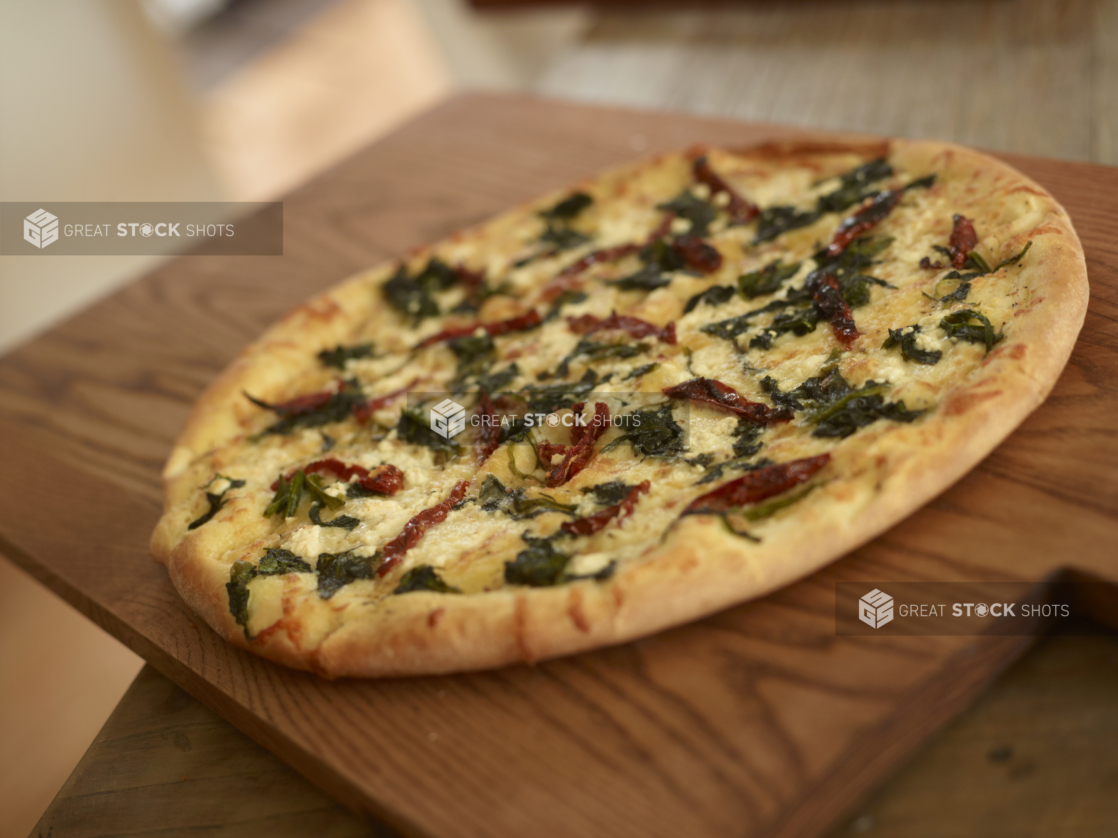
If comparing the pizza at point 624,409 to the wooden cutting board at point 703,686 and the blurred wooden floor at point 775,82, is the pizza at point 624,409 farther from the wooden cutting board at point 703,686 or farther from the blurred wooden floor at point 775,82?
the blurred wooden floor at point 775,82

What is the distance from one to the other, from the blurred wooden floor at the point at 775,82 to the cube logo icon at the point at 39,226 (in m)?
2.90

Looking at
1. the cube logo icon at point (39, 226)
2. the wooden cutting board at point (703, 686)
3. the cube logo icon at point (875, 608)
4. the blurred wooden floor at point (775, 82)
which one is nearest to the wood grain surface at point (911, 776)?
the wooden cutting board at point (703, 686)

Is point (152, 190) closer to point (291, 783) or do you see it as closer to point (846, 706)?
point (291, 783)

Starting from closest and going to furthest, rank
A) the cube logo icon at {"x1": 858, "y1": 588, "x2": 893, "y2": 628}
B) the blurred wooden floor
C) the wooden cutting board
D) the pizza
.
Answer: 1. the wooden cutting board
2. the cube logo icon at {"x1": 858, "y1": 588, "x2": 893, "y2": 628}
3. the pizza
4. the blurred wooden floor

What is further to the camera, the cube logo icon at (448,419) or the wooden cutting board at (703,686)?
the cube logo icon at (448,419)

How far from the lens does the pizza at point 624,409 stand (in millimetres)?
2332

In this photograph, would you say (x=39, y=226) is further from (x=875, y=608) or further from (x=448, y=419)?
(x=875, y=608)

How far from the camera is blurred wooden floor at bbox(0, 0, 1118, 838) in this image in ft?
12.9

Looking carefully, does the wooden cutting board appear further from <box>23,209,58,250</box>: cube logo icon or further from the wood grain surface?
<box>23,209,58,250</box>: cube logo icon

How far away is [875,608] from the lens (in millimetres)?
2219

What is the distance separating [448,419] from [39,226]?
15.8 ft

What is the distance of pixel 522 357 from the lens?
3.42 m

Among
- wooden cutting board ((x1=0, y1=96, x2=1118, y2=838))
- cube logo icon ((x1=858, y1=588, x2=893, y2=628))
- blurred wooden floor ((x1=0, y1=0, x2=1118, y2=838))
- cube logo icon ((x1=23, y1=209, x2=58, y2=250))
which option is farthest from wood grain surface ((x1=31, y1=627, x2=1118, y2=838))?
cube logo icon ((x1=23, y1=209, x2=58, y2=250))

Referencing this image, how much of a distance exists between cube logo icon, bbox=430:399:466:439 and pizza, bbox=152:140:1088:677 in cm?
1
